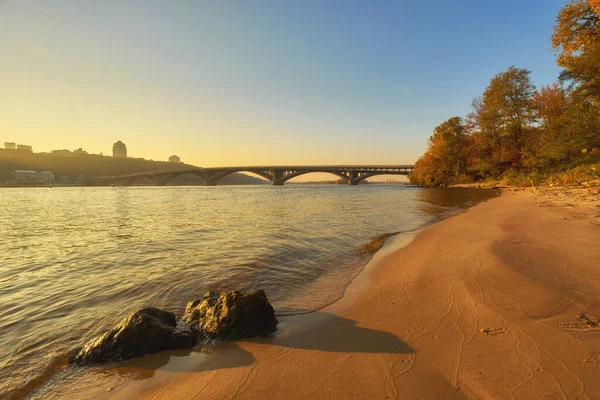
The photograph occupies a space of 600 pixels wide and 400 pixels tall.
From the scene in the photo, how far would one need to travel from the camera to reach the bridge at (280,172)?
4099 inches

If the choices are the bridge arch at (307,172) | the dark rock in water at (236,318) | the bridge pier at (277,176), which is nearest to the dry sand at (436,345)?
the dark rock in water at (236,318)

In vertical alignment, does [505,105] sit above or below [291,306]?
above

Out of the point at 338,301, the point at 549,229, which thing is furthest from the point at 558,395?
the point at 549,229

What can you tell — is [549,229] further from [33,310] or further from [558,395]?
[33,310]

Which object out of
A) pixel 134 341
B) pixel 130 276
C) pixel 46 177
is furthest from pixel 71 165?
pixel 134 341

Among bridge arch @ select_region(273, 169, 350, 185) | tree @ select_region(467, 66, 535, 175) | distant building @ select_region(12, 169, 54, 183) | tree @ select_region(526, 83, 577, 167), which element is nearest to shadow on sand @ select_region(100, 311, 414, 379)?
tree @ select_region(526, 83, 577, 167)

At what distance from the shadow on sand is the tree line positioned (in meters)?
20.2

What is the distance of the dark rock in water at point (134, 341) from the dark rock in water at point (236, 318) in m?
0.33

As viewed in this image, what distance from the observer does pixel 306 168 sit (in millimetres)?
109812

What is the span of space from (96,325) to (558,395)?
6.18 m

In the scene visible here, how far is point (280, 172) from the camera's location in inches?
4724

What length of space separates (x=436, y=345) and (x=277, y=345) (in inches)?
80.9

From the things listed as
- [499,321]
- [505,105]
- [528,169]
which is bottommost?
[499,321]

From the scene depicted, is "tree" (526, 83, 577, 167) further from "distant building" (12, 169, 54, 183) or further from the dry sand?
"distant building" (12, 169, 54, 183)
